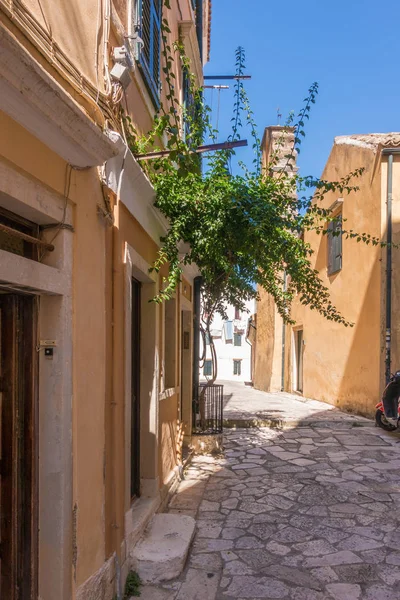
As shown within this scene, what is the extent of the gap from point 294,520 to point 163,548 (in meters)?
1.69

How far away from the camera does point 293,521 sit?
529 cm

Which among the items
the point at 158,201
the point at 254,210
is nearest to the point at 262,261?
the point at 254,210

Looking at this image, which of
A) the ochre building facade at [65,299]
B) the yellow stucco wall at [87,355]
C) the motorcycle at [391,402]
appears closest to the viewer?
the ochre building facade at [65,299]

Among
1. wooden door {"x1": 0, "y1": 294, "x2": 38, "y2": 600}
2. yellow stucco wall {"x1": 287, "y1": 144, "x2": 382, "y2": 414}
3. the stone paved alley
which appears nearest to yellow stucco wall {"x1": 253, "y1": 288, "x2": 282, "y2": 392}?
yellow stucco wall {"x1": 287, "y1": 144, "x2": 382, "y2": 414}

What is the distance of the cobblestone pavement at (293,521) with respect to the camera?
3922mm

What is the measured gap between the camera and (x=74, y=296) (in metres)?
3.00

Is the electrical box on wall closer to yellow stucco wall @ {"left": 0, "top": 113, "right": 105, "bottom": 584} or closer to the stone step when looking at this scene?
yellow stucco wall @ {"left": 0, "top": 113, "right": 105, "bottom": 584}

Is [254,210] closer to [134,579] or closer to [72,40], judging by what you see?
[72,40]

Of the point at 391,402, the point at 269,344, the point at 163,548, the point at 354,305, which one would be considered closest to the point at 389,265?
the point at 354,305

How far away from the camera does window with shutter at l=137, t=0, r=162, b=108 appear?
458cm

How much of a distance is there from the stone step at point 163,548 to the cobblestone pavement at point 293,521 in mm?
104

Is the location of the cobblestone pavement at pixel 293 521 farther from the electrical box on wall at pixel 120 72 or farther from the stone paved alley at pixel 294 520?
the electrical box on wall at pixel 120 72

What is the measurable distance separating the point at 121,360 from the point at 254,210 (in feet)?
6.41

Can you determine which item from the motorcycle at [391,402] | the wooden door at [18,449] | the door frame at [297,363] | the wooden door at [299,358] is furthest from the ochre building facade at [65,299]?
the door frame at [297,363]
